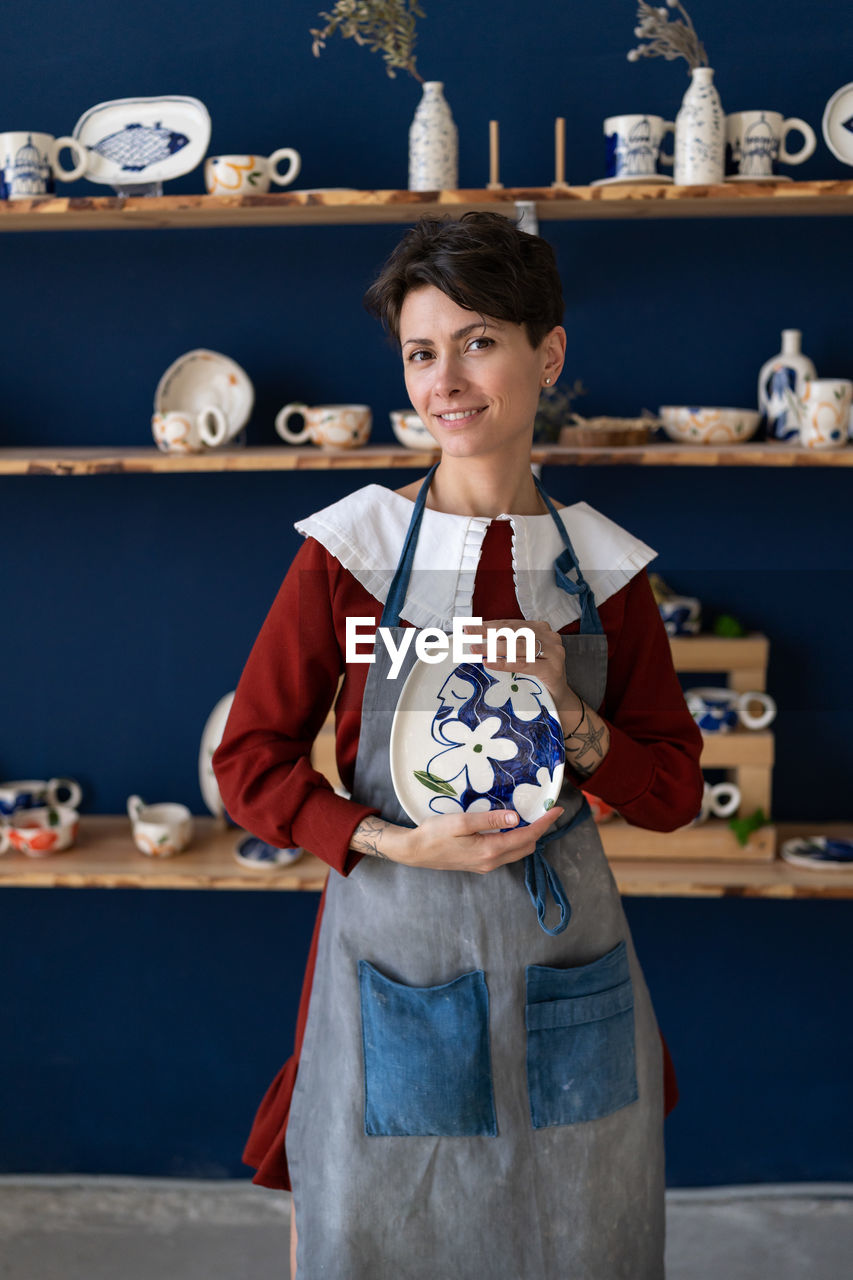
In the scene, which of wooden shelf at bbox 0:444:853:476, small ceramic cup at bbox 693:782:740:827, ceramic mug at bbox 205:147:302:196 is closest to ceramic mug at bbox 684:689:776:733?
small ceramic cup at bbox 693:782:740:827

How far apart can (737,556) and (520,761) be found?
41.1 inches

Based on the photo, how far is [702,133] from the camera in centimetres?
175

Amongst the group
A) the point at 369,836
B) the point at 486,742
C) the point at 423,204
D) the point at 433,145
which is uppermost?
the point at 433,145

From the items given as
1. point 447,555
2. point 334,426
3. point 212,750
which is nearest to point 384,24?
point 334,426

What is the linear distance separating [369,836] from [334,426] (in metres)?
0.88

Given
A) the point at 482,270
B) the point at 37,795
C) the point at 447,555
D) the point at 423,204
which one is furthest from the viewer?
the point at 37,795

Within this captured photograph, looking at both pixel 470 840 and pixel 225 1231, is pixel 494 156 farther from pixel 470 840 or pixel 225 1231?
pixel 225 1231

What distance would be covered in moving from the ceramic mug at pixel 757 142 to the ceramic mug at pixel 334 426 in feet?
2.35

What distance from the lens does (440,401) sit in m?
1.20

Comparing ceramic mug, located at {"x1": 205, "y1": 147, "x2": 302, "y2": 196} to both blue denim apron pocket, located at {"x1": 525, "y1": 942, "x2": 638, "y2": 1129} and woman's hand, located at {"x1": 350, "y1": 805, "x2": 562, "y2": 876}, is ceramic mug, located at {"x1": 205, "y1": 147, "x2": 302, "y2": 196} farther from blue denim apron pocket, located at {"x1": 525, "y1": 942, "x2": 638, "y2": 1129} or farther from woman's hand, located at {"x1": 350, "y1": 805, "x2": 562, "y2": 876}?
blue denim apron pocket, located at {"x1": 525, "y1": 942, "x2": 638, "y2": 1129}

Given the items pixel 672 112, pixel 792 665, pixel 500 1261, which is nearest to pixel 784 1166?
pixel 792 665

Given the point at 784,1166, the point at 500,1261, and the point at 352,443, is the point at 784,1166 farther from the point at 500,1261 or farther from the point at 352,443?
the point at 352,443

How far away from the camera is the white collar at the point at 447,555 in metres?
1.28

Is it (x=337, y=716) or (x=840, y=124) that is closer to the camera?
(x=337, y=716)
